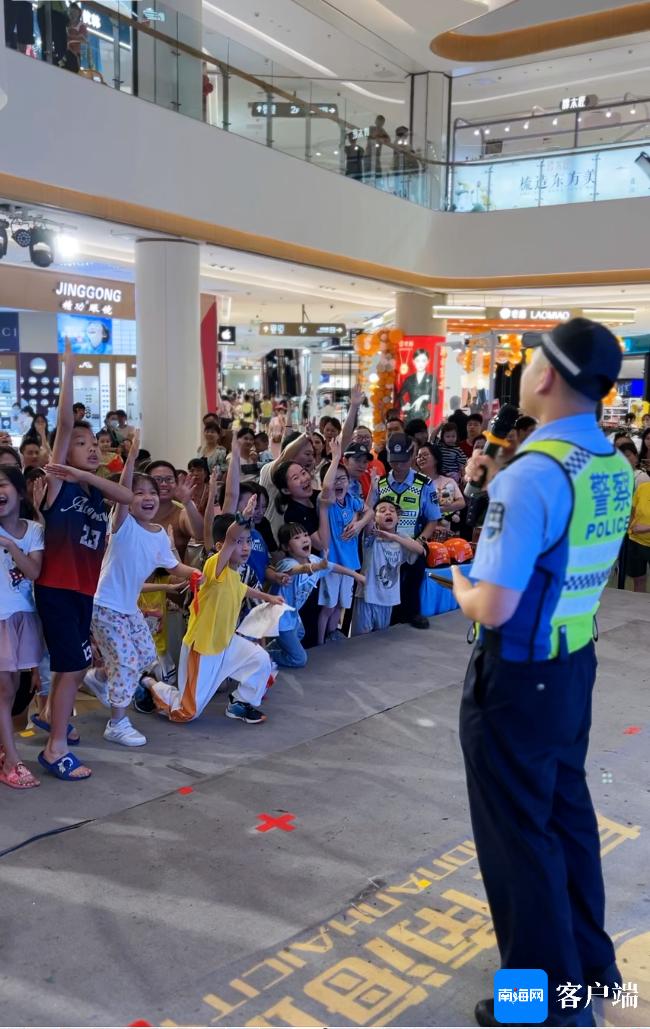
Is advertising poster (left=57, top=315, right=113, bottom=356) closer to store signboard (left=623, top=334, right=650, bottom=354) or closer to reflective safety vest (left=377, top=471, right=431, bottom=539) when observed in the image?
reflective safety vest (left=377, top=471, right=431, bottom=539)

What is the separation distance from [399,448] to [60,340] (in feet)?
33.6

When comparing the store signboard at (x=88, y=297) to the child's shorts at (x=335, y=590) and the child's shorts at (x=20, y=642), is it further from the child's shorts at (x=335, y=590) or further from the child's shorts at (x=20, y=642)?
the child's shorts at (x=20, y=642)

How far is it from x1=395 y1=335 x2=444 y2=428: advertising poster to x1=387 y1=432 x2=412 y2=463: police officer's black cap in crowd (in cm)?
875

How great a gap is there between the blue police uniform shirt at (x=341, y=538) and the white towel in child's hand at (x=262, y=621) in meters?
1.07

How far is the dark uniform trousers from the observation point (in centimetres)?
214

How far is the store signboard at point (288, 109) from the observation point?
428 inches

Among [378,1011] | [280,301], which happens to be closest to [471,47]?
[280,301]

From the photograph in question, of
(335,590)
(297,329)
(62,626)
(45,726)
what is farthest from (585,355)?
(297,329)

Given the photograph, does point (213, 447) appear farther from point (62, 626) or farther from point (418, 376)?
point (418, 376)

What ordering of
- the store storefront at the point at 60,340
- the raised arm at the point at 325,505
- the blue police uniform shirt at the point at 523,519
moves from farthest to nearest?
the store storefront at the point at 60,340 < the raised arm at the point at 325,505 < the blue police uniform shirt at the point at 523,519

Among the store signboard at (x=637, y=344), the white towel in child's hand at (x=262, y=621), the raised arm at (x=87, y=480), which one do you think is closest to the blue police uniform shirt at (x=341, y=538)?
the white towel in child's hand at (x=262, y=621)

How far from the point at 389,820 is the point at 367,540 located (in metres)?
2.87

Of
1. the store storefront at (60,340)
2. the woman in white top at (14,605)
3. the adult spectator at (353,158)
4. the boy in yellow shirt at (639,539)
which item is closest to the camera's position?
the woman in white top at (14,605)

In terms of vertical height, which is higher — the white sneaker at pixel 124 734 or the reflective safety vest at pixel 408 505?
the reflective safety vest at pixel 408 505
